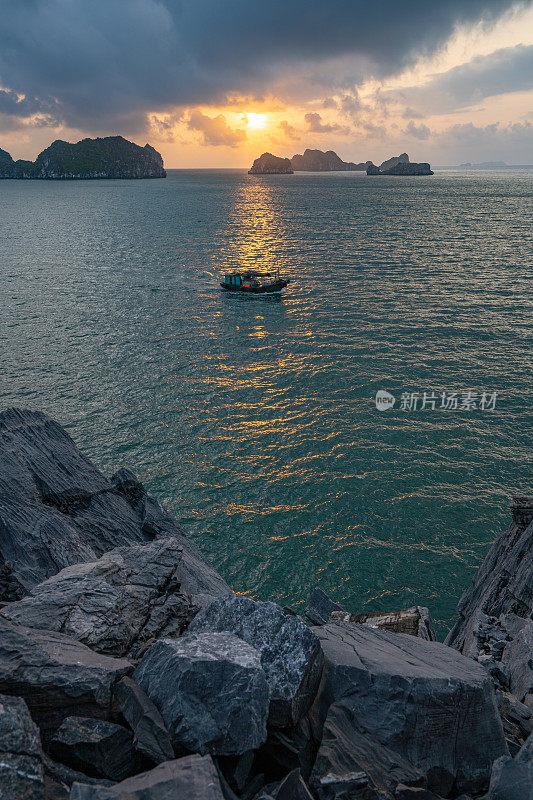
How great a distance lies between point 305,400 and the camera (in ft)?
145

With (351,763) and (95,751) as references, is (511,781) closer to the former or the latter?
(351,763)

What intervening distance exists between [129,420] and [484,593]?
30.2 m

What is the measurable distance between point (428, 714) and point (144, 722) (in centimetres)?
515

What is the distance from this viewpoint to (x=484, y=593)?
19.2m

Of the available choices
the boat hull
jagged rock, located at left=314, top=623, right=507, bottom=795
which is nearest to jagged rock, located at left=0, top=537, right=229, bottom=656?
jagged rock, located at left=314, top=623, right=507, bottom=795

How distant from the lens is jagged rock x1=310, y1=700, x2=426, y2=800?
23.8 feet

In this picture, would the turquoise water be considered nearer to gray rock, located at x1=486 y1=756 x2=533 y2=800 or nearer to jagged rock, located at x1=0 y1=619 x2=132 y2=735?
gray rock, located at x1=486 y1=756 x2=533 y2=800

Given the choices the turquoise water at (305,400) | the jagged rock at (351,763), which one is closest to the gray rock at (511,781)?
the jagged rock at (351,763)

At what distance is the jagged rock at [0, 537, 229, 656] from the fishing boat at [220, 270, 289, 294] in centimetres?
6520

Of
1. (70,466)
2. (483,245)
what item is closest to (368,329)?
(70,466)

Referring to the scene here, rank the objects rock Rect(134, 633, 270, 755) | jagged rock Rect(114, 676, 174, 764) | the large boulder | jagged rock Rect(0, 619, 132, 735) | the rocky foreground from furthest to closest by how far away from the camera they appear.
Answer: the large boulder
jagged rock Rect(0, 619, 132, 735)
rock Rect(134, 633, 270, 755)
jagged rock Rect(114, 676, 174, 764)
the rocky foreground

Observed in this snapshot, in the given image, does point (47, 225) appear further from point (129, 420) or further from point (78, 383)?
point (129, 420)

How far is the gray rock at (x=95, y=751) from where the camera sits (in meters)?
7.26

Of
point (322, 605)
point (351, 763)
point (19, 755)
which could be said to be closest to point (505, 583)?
point (322, 605)
